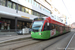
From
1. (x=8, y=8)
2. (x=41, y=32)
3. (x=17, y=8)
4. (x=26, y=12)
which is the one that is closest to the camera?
(x=41, y=32)

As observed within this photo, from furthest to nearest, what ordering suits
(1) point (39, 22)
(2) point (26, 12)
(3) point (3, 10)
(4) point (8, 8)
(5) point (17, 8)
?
(2) point (26, 12), (5) point (17, 8), (4) point (8, 8), (3) point (3, 10), (1) point (39, 22)

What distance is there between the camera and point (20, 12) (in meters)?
21.1

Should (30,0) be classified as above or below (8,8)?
above

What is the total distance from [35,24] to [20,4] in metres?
14.6

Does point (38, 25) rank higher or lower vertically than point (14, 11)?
lower

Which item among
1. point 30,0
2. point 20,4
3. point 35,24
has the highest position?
point 30,0

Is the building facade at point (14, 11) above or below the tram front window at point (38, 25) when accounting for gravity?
above

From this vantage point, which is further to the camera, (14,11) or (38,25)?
(14,11)

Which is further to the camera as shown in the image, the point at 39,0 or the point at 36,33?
the point at 39,0

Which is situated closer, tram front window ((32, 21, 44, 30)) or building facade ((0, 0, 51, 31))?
tram front window ((32, 21, 44, 30))

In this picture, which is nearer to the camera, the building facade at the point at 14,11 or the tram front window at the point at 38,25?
the tram front window at the point at 38,25

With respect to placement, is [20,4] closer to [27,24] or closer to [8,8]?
[8,8]

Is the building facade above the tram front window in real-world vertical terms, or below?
above

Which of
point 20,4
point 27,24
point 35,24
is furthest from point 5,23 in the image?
point 35,24
